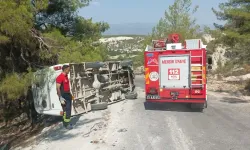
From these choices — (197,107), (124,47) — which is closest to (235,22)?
(197,107)

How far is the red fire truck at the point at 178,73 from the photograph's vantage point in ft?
35.7

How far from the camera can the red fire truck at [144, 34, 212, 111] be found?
35.7 feet

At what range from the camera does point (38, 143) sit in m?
8.19

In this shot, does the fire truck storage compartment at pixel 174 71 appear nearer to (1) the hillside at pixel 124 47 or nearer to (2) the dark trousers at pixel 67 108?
(2) the dark trousers at pixel 67 108

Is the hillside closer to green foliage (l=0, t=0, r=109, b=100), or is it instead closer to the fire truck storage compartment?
green foliage (l=0, t=0, r=109, b=100)

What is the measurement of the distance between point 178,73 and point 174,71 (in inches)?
6.8

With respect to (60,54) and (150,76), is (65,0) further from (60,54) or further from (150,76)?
(150,76)

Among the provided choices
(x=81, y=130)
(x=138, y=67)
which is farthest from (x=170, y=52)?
(x=138, y=67)

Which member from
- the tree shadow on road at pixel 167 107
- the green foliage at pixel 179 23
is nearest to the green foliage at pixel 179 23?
the green foliage at pixel 179 23

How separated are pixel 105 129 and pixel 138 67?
44507mm

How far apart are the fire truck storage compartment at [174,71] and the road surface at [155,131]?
42.4 inches

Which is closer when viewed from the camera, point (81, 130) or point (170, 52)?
point (81, 130)

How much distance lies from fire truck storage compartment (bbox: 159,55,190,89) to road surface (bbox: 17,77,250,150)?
3.53 feet

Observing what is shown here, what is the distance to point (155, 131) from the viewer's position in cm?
842
